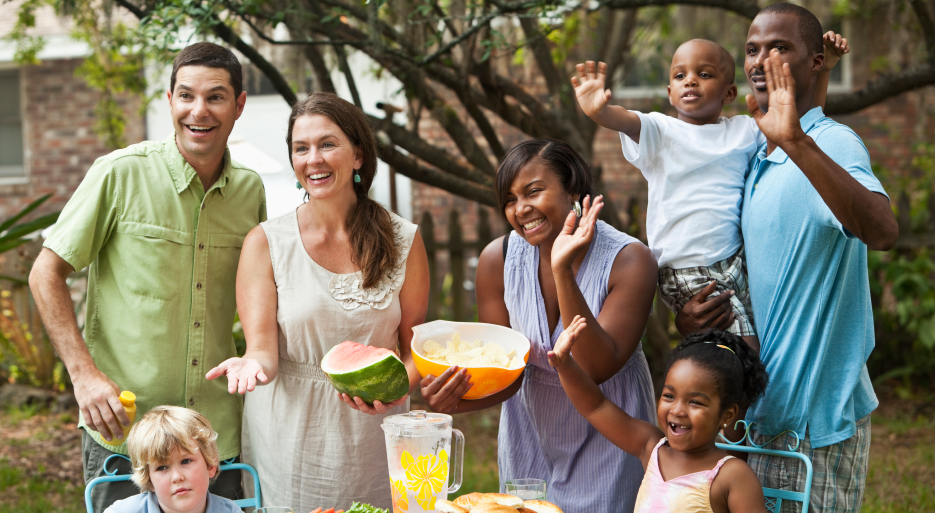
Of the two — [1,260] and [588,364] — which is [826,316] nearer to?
[588,364]

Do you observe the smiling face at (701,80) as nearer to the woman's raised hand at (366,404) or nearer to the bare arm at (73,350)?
the woman's raised hand at (366,404)

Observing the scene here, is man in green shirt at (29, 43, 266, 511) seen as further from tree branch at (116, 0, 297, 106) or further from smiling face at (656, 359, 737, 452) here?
smiling face at (656, 359, 737, 452)

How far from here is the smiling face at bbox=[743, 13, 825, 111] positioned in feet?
7.61

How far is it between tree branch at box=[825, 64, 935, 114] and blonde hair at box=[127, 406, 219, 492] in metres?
4.66

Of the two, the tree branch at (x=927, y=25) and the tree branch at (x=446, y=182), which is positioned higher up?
the tree branch at (x=927, y=25)

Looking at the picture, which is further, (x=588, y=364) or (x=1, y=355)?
(x=1, y=355)

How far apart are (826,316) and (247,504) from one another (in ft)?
6.62

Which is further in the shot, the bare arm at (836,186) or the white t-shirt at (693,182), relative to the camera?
the white t-shirt at (693,182)

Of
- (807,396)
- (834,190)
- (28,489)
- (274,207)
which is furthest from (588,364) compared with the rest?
(28,489)

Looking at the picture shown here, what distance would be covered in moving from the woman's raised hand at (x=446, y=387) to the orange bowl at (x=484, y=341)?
2cm

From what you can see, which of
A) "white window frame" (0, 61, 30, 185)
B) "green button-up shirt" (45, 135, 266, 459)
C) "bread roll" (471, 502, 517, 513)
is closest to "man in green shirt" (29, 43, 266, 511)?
"green button-up shirt" (45, 135, 266, 459)

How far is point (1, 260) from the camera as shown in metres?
7.73

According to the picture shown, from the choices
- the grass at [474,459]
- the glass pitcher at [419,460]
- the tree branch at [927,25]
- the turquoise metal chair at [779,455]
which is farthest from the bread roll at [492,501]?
the tree branch at [927,25]

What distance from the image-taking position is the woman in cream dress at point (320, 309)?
2.63 meters
